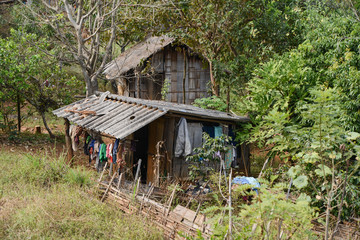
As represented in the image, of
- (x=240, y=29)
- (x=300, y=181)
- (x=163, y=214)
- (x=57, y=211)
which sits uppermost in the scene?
(x=240, y=29)

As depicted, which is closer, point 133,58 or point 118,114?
point 118,114

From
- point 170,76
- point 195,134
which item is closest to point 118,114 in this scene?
point 195,134

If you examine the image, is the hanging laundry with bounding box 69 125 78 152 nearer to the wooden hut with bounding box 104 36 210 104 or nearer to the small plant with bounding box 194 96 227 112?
the small plant with bounding box 194 96 227 112

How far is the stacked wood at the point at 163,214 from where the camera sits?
16.2 feet

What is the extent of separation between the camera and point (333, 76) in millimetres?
8164

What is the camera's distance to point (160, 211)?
5531 mm

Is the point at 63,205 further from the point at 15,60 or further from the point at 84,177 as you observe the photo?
the point at 15,60

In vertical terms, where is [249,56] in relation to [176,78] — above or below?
above

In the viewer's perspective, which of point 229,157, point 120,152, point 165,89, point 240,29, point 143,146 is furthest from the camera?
point 165,89

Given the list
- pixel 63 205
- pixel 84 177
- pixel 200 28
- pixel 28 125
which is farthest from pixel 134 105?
pixel 28 125

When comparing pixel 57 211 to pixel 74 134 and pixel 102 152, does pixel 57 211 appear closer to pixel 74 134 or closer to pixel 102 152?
pixel 102 152

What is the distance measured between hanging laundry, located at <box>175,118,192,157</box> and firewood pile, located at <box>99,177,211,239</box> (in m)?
1.94

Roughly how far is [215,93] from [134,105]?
499 cm

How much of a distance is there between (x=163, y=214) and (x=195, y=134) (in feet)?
11.8
